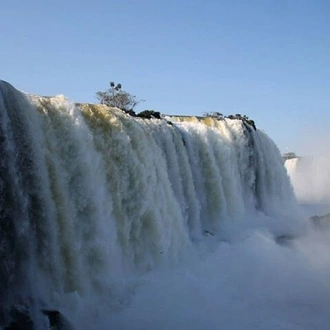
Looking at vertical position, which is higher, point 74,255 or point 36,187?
point 36,187

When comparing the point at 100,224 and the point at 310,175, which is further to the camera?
the point at 310,175

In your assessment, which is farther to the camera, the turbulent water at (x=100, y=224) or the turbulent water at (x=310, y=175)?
the turbulent water at (x=310, y=175)

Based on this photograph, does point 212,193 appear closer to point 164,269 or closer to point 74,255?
point 164,269

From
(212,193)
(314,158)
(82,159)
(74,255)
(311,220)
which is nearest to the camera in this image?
(74,255)

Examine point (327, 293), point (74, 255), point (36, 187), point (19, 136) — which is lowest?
point (327, 293)

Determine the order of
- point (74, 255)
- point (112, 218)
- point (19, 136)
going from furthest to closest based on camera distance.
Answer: point (112, 218) < point (74, 255) < point (19, 136)

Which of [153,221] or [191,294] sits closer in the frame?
[191,294]

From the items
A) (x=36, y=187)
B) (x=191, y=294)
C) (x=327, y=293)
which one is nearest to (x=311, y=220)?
(x=327, y=293)

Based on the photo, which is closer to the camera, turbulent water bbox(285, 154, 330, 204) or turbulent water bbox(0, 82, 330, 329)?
turbulent water bbox(0, 82, 330, 329)
